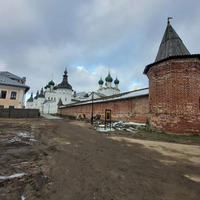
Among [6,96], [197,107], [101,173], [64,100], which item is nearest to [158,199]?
[101,173]

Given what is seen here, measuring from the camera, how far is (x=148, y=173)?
284 cm

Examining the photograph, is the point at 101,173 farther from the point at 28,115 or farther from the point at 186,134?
the point at 28,115

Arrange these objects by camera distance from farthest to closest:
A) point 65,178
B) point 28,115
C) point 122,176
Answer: point 28,115 → point 122,176 → point 65,178

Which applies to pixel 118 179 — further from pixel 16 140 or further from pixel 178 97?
pixel 178 97

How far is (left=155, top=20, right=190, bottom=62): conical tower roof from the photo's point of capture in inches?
362

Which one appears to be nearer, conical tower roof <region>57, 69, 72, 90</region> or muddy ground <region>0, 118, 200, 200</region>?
muddy ground <region>0, 118, 200, 200</region>

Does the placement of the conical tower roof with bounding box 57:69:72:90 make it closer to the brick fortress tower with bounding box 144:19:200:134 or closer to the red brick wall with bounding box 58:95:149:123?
the red brick wall with bounding box 58:95:149:123

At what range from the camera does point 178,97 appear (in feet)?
27.4

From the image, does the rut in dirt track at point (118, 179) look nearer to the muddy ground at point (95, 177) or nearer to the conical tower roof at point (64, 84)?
the muddy ground at point (95, 177)

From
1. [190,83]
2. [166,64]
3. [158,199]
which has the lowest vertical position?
[158,199]

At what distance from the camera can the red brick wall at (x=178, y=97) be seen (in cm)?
796

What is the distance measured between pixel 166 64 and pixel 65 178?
9.92 metres

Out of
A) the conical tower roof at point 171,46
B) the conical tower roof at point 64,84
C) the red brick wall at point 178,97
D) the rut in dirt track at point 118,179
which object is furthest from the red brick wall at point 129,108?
the conical tower roof at point 64,84

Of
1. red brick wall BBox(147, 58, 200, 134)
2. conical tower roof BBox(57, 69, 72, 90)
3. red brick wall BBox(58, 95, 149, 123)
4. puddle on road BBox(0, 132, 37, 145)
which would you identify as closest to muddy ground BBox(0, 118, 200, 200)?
puddle on road BBox(0, 132, 37, 145)
